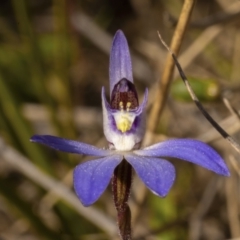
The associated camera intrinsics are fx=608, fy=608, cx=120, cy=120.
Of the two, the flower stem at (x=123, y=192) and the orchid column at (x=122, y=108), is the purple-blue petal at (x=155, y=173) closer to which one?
the flower stem at (x=123, y=192)

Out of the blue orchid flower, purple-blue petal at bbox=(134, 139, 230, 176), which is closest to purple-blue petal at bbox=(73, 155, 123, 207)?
the blue orchid flower

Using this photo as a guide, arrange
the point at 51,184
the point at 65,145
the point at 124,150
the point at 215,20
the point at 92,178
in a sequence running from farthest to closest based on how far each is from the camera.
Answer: the point at 51,184
the point at 215,20
the point at 124,150
the point at 65,145
the point at 92,178

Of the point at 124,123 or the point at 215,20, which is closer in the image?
A: the point at 124,123

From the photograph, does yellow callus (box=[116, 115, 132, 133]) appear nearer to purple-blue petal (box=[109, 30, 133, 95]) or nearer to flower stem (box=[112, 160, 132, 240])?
purple-blue petal (box=[109, 30, 133, 95])

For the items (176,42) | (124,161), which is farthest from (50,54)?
(124,161)

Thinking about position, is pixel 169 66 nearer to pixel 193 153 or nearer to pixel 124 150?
pixel 124 150

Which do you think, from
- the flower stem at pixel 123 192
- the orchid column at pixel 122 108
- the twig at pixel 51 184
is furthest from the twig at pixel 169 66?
the flower stem at pixel 123 192

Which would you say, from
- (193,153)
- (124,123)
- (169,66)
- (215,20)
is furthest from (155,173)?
(215,20)
